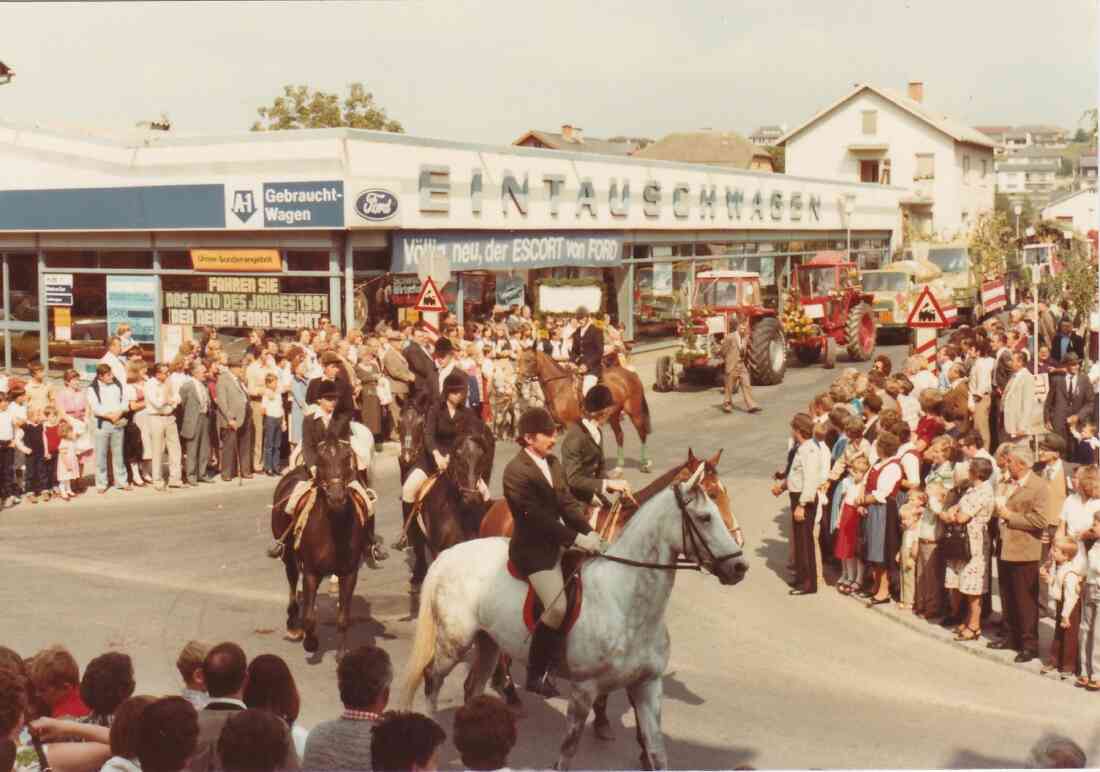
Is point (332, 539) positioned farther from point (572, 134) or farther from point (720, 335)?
point (572, 134)

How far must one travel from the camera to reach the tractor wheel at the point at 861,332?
36.3 metres

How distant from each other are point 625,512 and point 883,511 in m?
4.14

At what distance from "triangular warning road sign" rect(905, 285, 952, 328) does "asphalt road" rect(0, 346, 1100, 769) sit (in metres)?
3.41

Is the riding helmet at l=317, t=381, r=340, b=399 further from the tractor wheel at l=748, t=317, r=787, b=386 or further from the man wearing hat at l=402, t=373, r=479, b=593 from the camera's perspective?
the tractor wheel at l=748, t=317, r=787, b=386

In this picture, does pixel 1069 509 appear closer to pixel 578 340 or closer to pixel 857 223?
pixel 578 340

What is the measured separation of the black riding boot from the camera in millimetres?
9422

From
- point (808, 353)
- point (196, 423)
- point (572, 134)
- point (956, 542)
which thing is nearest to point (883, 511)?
point (956, 542)

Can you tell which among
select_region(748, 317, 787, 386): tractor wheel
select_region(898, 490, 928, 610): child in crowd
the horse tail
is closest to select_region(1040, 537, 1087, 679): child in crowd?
select_region(898, 490, 928, 610): child in crowd

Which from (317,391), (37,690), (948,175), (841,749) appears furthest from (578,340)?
(948,175)

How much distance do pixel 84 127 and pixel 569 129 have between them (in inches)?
1985

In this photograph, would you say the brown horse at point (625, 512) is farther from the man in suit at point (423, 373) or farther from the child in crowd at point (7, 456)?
the child in crowd at point (7, 456)

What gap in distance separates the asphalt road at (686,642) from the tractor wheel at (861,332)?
55.5ft

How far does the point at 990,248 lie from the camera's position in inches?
1841

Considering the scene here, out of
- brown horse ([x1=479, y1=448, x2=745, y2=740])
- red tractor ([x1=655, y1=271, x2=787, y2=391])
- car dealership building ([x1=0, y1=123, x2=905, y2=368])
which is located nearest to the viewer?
brown horse ([x1=479, y1=448, x2=745, y2=740])
